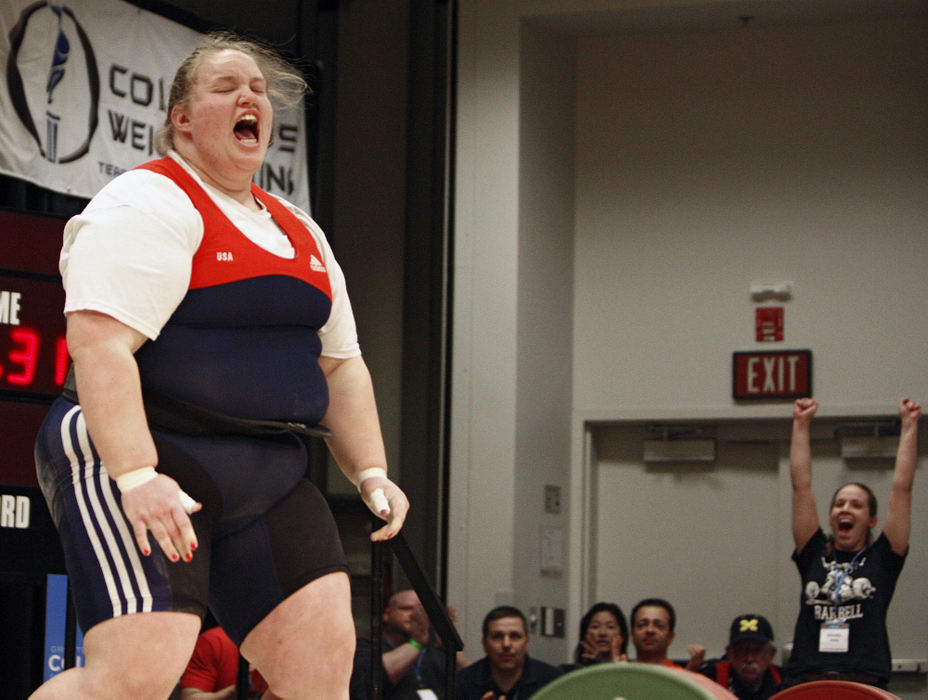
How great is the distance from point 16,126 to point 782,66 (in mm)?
4221

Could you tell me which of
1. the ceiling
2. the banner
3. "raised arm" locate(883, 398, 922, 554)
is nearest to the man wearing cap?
"raised arm" locate(883, 398, 922, 554)

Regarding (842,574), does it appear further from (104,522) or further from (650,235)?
(104,522)

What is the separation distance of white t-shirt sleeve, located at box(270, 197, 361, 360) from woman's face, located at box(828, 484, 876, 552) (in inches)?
139

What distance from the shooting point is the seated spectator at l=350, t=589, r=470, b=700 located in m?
5.14

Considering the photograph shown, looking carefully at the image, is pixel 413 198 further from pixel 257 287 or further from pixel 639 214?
pixel 257 287

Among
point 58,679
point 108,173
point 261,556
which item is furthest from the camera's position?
point 108,173

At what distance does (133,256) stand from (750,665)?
481 cm

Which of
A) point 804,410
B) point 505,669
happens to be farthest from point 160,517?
point 804,410

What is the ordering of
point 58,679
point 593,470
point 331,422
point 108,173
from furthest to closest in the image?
point 593,470 < point 108,173 < point 331,422 < point 58,679

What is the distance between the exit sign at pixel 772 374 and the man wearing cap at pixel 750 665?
1564 mm

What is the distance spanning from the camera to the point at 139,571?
1.96 m

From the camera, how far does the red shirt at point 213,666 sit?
199 inches

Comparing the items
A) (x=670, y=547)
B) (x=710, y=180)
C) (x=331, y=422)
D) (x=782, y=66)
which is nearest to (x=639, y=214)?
(x=710, y=180)

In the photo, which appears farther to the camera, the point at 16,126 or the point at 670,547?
the point at 670,547
